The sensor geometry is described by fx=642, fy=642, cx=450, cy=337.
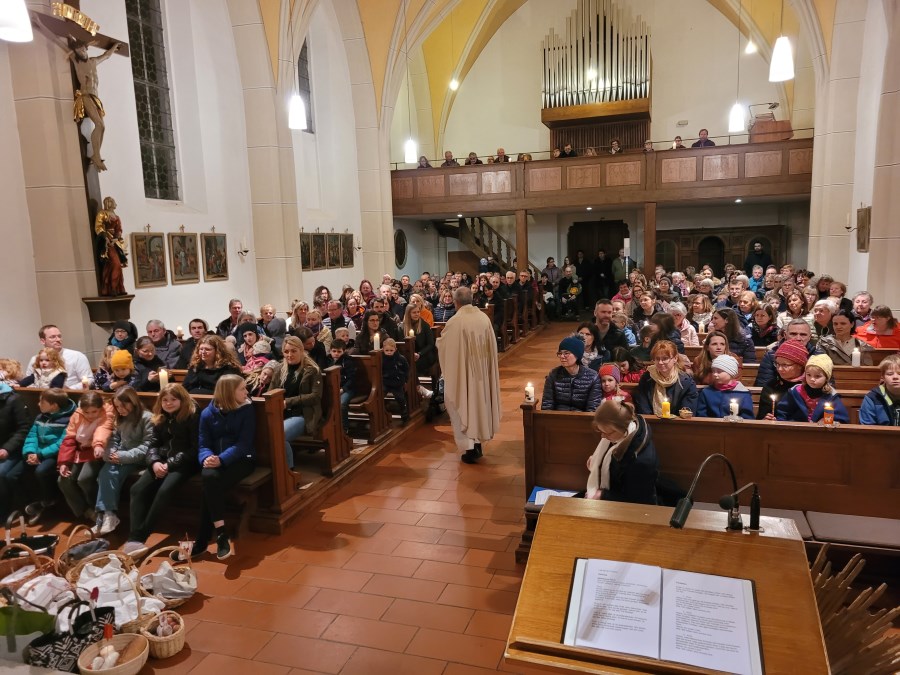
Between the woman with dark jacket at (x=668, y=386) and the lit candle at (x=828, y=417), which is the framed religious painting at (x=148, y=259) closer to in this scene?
the woman with dark jacket at (x=668, y=386)

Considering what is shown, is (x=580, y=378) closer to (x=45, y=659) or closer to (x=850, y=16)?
(x=45, y=659)

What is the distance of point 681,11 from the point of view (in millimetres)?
17562

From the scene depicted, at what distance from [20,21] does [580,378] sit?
4.69m

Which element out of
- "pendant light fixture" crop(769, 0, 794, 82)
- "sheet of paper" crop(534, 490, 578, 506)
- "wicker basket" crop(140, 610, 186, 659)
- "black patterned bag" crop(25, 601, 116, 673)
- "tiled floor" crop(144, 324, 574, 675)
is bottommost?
"tiled floor" crop(144, 324, 574, 675)

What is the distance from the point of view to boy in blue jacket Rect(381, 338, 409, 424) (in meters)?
7.02

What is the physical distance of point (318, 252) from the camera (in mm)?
13953

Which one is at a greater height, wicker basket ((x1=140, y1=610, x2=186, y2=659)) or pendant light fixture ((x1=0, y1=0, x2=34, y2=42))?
pendant light fixture ((x1=0, y1=0, x2=34, y2=42))

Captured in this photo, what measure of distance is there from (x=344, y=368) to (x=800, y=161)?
11.8 m

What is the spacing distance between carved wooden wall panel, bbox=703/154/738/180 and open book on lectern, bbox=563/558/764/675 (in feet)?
46.3

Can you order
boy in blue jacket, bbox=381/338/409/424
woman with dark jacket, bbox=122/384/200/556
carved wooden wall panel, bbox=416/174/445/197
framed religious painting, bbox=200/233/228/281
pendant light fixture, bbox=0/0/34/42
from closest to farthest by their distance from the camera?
1. pendant light fixture, bbox=0/0/34/42
2. woman with dark jacket, bbox=122/384/200/556
3. boy in blue jacket, bbox=381/338/409/424
4. framed religious painting, bbox=200/233/228/281
5. carved wooden wall panel, bbox=416/174/445/197

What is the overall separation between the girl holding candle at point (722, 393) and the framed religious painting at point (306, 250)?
32.7ft

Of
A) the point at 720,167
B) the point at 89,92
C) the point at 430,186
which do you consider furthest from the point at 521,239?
the point at 89,92

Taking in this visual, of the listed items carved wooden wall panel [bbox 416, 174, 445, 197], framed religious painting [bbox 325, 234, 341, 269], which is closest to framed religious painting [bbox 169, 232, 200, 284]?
framed religious painting [bbox 325, 234, 341, 269]

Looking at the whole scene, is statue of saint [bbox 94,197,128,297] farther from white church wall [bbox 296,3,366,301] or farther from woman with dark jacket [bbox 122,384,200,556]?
white church wall [bbox 296,3,366,301]
